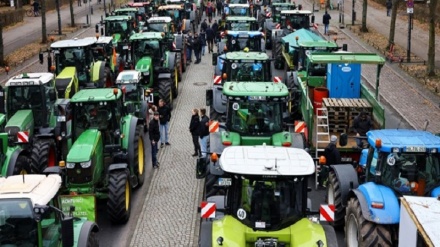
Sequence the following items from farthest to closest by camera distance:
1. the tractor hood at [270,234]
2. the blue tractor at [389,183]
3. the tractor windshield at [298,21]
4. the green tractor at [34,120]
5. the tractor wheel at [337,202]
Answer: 1. the tractor windshield at [298,21]
2. the green tractor at [34,120]
3. the tractor wheel at [337,202]
4. the blue tractor at [389,183]
5. the tractor hood at [270,234]

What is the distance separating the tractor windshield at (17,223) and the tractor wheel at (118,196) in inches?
204

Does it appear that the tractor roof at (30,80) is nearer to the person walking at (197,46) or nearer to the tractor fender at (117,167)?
the tractor fender at (117,167)

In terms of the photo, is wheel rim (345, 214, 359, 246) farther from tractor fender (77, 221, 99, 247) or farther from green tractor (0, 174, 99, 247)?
green tractor (0, 174, 99, 247)

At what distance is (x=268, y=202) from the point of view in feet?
33.0

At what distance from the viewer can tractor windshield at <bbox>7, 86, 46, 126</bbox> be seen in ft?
59.7

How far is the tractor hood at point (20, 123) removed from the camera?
1714 centimetres

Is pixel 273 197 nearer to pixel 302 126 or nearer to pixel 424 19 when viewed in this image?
pixel 302 126

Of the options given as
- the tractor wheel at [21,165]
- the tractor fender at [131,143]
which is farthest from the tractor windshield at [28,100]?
the tractor fender at [131,143]

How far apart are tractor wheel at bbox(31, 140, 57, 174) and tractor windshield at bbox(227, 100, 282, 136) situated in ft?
15.6

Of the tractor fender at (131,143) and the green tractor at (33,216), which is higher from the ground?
the green tractor at (33,216)

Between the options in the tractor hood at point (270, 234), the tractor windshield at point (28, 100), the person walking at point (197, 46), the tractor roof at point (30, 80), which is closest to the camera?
the tractor hood at point (270, 234)

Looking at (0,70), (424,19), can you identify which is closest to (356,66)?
(0,70)

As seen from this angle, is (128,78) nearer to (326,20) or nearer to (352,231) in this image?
(352,231)

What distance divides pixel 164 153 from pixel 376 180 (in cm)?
914
